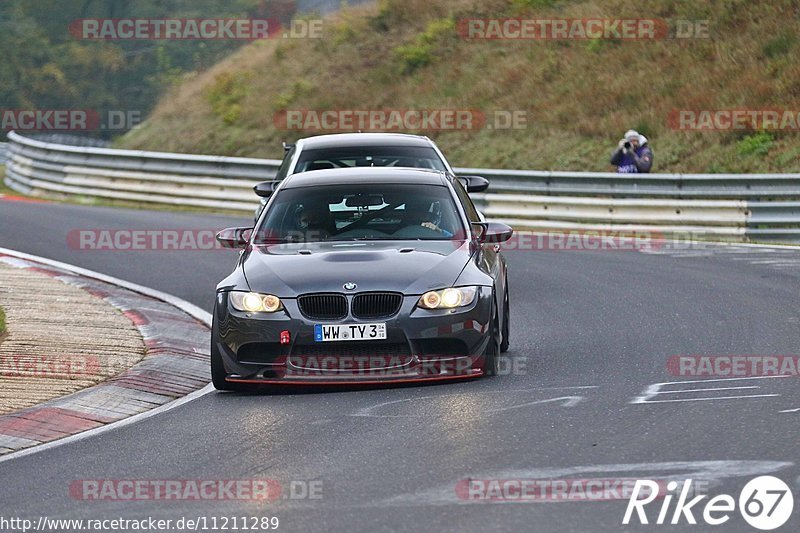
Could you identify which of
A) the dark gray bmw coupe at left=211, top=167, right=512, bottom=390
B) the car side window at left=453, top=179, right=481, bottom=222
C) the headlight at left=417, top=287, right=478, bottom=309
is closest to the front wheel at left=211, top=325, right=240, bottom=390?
the dark gray bmw coupe at left=211, top=167, right=512, bottom=390

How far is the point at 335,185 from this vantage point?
11211mm

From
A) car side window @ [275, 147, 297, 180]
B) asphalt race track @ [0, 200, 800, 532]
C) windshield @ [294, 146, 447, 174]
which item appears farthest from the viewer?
car side window @ [275, 147, 297, 180]

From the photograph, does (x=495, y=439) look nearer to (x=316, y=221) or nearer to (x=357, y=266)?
(x=357, y=266)

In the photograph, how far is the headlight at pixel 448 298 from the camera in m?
9.48

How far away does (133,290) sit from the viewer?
605 inches

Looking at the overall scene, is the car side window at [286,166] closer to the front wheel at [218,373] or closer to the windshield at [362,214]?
the windshield at [362,214]

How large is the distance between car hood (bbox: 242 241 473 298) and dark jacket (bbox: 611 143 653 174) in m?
13.3

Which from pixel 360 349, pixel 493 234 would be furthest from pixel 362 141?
pixel 360 349

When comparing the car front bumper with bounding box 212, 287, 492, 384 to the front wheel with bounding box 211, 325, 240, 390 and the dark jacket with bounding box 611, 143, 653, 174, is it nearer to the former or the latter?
the front wheel with bounding box 211, 325, 240, 390

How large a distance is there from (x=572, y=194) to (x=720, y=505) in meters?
17.5

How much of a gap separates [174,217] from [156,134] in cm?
1526

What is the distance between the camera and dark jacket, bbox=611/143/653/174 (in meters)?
23.4

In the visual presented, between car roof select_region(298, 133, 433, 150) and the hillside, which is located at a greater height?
the hillside

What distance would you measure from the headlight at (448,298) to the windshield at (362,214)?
42.0 inches
